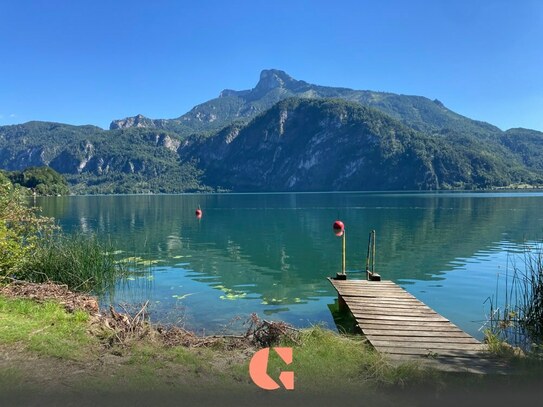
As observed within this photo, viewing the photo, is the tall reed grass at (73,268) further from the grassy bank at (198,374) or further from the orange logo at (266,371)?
the orange logo at (266,371)

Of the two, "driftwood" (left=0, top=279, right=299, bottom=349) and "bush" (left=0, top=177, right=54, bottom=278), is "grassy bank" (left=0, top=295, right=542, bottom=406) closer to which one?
"driftwood" (left=0, top=279, right=299, bottom=349)

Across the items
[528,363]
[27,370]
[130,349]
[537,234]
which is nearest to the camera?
[27,370]

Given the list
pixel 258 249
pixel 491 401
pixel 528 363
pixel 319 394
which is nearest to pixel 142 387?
pixel 319 394

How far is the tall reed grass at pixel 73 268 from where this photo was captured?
1602 centimetres

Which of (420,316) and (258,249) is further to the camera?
(258,249)

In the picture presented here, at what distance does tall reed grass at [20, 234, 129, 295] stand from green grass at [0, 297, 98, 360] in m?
3.94

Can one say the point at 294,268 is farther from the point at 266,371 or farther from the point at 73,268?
the point at 266,371

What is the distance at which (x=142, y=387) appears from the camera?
6762mm

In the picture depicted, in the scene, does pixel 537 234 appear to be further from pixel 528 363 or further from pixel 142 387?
pixel 142 387

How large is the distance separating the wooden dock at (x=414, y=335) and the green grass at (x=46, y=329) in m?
6.03

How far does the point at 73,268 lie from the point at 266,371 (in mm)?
11994

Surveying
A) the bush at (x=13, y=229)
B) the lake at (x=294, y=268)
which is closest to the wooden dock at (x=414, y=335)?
the lake at (x=294, y=268)

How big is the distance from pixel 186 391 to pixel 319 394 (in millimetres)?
2084

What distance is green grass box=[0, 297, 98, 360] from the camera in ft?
26.6
